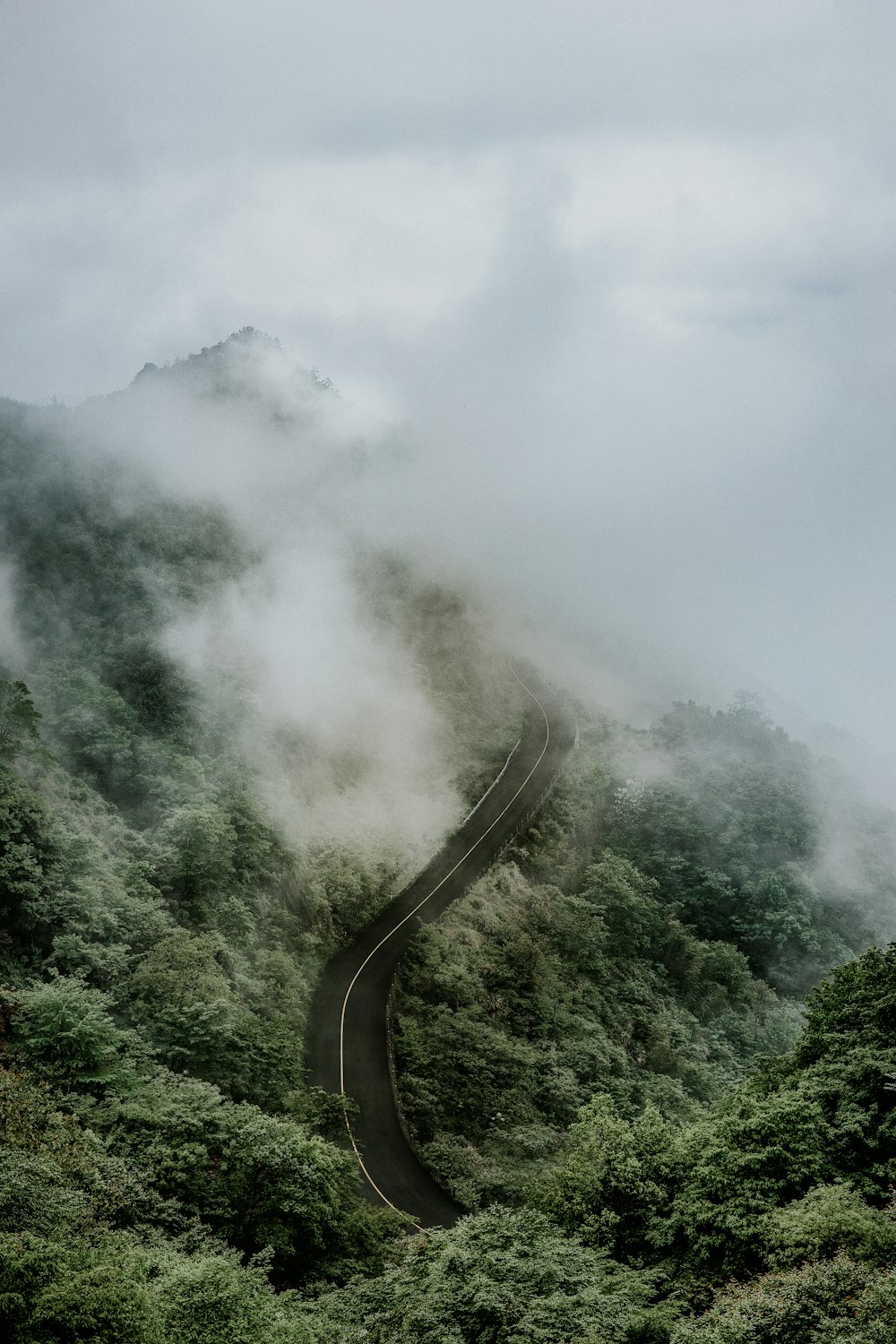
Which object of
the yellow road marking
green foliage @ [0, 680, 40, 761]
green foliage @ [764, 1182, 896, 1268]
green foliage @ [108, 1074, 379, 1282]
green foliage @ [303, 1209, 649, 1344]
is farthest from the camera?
green foliage @ [0, 680, 40, 761]

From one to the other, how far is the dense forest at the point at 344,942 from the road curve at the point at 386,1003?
748 mm

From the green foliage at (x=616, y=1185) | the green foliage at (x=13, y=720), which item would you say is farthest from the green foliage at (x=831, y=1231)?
the green foliage at (x=13, y=720)

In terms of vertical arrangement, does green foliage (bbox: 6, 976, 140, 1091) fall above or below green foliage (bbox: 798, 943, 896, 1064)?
below

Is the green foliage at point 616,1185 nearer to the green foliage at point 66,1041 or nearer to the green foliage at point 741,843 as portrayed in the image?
the green foliage at point 66,1041

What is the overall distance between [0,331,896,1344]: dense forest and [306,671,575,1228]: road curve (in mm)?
748

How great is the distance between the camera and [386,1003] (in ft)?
108

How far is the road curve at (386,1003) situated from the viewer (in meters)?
26.6

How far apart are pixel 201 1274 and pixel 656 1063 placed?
26.0 meters

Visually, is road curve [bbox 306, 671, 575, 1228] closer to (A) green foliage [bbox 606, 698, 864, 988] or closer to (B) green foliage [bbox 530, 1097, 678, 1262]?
(A) green foliage [bbox 606, 698, 864, 988]

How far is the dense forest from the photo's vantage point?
1484 cm

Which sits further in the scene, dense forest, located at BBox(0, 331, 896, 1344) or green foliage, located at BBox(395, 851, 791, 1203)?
green foliage, located at BBox(395, 851, 791, 1203)

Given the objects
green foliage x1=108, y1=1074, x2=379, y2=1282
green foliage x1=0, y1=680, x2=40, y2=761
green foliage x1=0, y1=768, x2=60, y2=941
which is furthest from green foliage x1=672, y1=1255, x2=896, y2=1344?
green foliage x1=0, y1=680, x2=40, y2=761

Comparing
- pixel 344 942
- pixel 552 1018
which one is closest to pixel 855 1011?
pixel 552 1018

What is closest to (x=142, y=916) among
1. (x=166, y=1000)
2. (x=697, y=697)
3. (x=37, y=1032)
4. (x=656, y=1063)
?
(x=166, y=1000)
